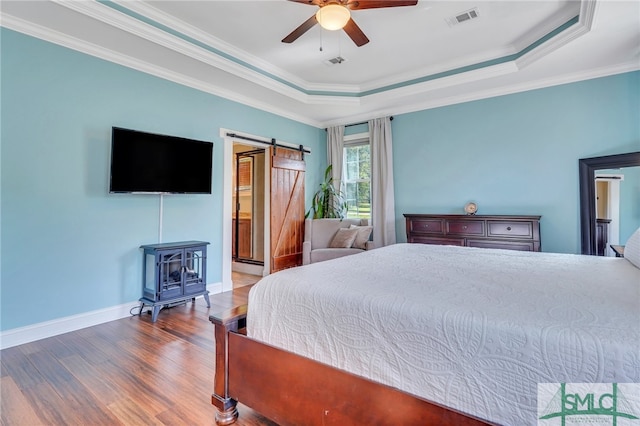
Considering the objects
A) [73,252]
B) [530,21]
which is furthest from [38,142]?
[530,21]

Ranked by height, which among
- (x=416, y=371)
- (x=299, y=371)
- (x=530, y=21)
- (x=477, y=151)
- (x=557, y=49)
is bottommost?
(x=299, y=371)

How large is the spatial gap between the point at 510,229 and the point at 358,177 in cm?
262

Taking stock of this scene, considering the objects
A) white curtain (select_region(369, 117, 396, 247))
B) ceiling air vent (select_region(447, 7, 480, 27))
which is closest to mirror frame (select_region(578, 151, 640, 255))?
ceiling air vent (select_region(447, 7, 480, 27))

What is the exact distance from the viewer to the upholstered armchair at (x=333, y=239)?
455 cm

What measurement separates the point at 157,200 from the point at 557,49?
14.8 feet

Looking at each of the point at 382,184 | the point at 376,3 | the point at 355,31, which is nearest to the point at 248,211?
the point at 382,184

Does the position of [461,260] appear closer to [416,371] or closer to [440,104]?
[416,371]

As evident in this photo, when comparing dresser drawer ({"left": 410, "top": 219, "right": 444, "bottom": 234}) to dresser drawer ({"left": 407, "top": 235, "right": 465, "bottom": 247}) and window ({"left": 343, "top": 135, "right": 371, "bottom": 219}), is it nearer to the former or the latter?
dresser drawer ({"left": 407, "top": 235, "right": 465, "bottom": 247})

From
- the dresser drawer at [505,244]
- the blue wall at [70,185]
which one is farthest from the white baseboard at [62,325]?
the dresser drawer at [505,244]

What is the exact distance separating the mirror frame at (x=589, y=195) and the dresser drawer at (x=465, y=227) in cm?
108

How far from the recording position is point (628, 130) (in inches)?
136

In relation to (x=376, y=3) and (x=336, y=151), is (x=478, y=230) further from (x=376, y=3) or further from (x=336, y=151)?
(x=376, y=3)

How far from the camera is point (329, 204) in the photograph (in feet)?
18.6

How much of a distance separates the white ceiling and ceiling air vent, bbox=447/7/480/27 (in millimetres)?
48
